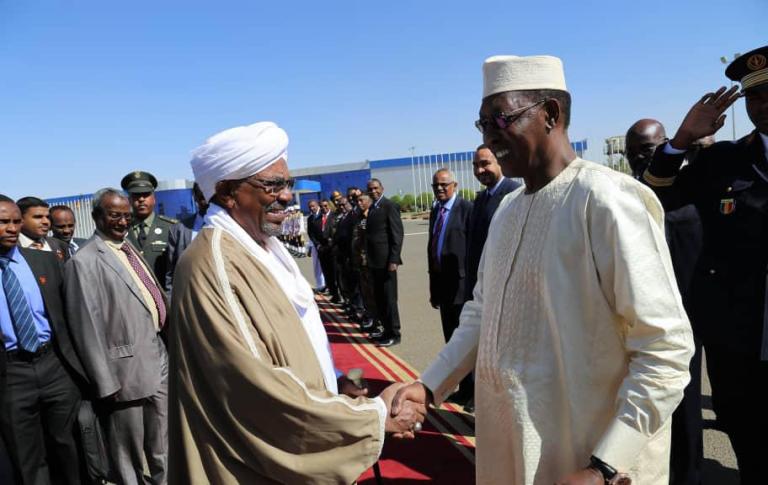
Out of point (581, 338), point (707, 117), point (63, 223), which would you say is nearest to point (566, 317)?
point (581, 338)

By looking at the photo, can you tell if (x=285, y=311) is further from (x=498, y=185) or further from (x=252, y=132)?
(x=498, y=185)

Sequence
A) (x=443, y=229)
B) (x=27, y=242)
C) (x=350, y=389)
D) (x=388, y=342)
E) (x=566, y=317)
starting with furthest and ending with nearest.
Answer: (x=388, y=342) → (x=443, y=229) → (x=27, y=242) → (x=350, y=389) → (x=566, y=317)

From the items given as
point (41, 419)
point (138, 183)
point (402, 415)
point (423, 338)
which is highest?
point (138, 183)

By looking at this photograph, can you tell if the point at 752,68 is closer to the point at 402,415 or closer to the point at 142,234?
the point at 402,415

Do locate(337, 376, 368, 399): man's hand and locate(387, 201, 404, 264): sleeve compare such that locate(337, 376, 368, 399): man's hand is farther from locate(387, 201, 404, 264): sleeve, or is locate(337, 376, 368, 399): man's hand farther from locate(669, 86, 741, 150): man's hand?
locate(387, 201, 404, 264): sleeve

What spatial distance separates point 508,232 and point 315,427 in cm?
98

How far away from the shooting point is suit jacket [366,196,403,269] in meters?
8.09

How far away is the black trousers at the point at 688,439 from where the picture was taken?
119 inches

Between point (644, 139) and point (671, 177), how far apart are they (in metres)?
0.83

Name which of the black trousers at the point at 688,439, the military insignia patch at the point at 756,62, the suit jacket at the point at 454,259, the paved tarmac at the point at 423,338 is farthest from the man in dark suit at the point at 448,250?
the military insignia patch at the point at 756,62

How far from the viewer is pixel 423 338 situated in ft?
26.6

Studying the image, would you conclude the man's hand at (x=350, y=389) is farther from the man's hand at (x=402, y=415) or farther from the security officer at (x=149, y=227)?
the security officer at (x=149, y=227)

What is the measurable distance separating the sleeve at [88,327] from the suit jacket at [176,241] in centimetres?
142

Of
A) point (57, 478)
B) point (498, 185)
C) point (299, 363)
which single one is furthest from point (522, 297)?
point (57, 478)
